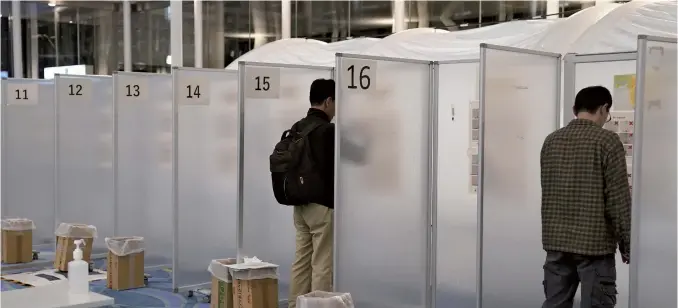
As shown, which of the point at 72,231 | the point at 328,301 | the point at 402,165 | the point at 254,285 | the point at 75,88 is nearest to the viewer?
the point at 328,301

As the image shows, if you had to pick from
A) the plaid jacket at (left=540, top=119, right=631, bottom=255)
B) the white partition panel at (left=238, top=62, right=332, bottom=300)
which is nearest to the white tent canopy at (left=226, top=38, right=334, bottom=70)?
the white partition panel at (left=238, top=62, right=332, bottom=300)

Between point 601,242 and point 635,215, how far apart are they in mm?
362

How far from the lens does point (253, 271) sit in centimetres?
511

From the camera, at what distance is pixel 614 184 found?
11.5ft

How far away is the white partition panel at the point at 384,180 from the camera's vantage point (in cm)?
425

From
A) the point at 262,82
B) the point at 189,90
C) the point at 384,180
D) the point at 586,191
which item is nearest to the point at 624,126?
the point at 586,191

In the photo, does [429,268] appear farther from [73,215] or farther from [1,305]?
[73,215]

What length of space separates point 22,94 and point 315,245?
14.1ft

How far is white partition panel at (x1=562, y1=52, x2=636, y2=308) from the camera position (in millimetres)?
4359

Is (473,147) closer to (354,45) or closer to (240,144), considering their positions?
(240,144)

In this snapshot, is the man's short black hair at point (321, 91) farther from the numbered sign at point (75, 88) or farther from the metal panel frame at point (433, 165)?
the numbered sign at point (75, 88)

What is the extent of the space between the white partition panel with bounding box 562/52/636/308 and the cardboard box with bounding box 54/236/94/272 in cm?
446

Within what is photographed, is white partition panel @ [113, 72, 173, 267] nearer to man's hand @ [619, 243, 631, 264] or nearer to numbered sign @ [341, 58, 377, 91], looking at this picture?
numbered sign @ [341, 58, 377, 91]

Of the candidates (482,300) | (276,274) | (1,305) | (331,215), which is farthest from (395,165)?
(1,305)
